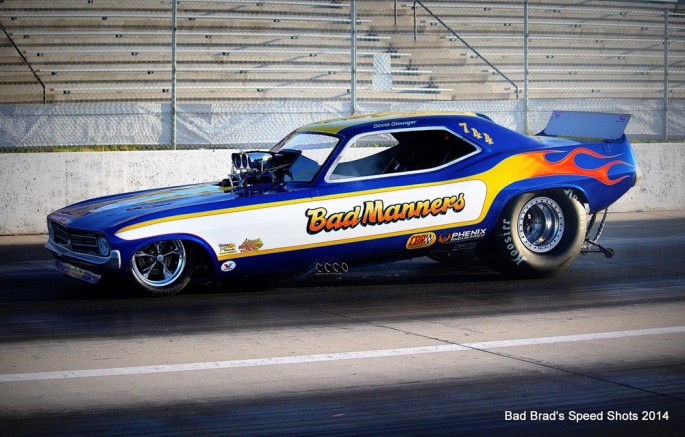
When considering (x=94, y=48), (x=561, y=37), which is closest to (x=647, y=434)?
(x=94, y=48)

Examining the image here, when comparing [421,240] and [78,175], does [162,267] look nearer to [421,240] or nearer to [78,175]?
[421,240]

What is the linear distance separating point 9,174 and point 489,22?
37.8ft

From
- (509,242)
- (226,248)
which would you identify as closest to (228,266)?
(226,248)

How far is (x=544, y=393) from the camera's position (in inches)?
219

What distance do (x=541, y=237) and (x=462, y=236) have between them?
3.06 feet

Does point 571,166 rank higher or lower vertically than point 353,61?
lower

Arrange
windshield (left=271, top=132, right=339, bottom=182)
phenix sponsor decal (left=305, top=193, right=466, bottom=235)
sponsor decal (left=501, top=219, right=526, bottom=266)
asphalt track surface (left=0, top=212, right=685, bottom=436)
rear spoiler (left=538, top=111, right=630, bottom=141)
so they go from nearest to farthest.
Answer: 1. asphalt track surface (left=0, top=212, right=685, bottom=436)
2. phenix sponsor decal (left=305, top=193, right=466, bottom=235)
3. windshield (left=271, top=132, right=339, bottom=182)
4. sponsor decal (left=501, top=219, right=526, bottom=266)
5. rear spoiler (left=538, top=111, right=630, bottom=141)

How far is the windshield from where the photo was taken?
354 inches

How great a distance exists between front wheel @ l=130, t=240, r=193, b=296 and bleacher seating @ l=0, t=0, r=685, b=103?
364 inches

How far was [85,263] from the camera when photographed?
8.50m

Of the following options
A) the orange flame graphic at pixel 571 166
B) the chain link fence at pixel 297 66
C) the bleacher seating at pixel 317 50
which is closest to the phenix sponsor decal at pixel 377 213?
the orange flame graphic at pixel 571 166

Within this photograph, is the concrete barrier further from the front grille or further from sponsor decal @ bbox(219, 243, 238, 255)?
sponsor decal @ bbox(219, 243, 238, 255)

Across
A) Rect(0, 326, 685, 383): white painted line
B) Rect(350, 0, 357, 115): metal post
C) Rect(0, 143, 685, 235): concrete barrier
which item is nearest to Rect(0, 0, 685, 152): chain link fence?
Rect(350, 0, 357, 115): metal post

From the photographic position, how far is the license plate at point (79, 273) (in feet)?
27.7
